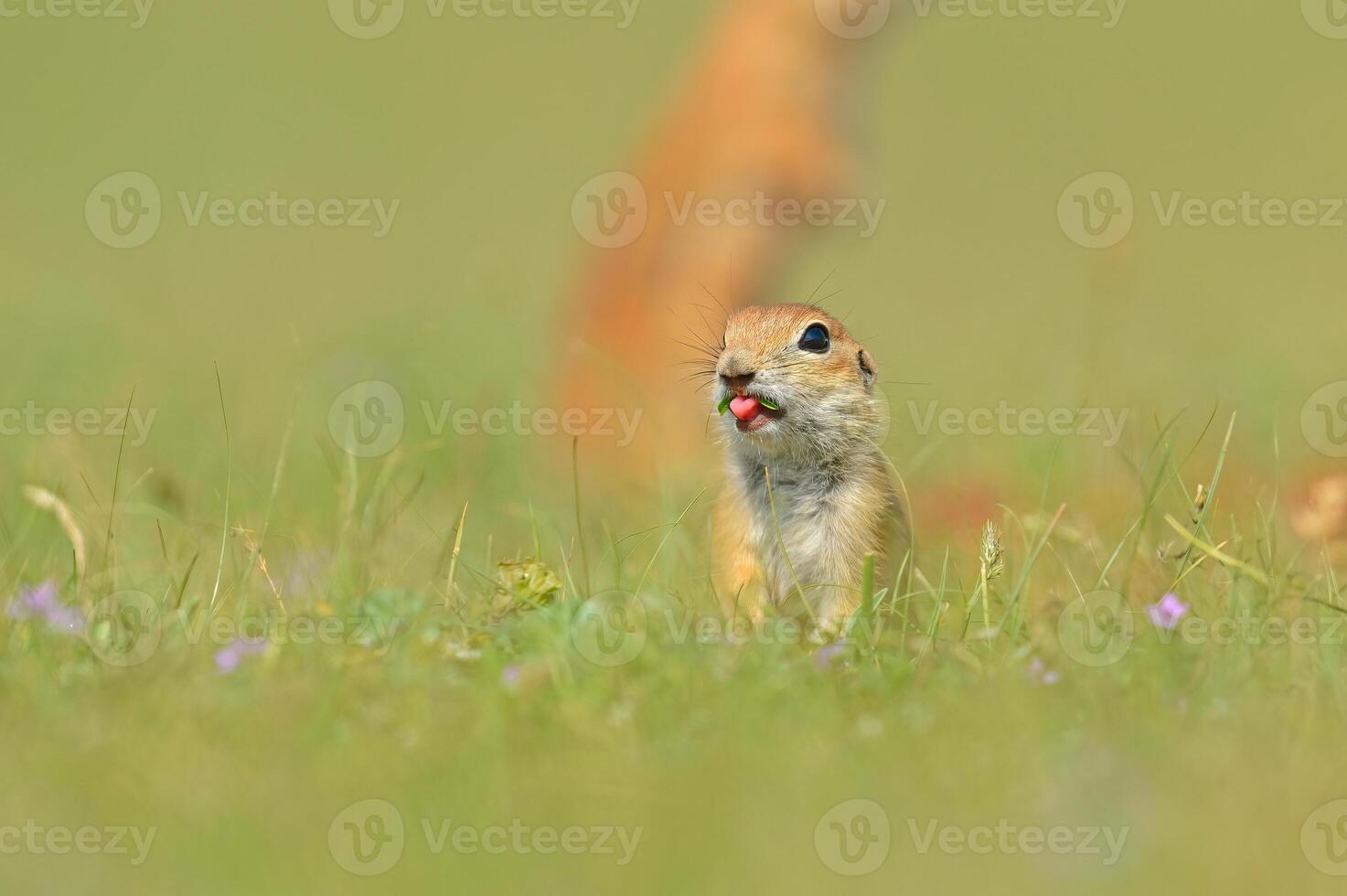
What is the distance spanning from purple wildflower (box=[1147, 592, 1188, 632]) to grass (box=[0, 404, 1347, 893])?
0.04m

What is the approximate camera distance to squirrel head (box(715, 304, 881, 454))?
4750 mm

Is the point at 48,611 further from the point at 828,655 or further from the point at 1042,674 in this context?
the point at 1042,674

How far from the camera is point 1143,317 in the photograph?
9.26 metres

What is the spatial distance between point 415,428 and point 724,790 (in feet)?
14.7

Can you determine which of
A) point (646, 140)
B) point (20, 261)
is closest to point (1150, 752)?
point (646, 140)

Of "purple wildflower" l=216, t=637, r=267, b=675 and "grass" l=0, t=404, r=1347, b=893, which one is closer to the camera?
"grass" l=0, t=404, r=1347, b=893

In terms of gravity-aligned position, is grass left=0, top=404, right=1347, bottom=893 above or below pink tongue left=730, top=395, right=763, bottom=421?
below

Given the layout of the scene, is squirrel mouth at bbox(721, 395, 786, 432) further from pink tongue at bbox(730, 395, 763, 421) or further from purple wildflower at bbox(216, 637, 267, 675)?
purple wildflower at bbox(216, 637, 267, 675)

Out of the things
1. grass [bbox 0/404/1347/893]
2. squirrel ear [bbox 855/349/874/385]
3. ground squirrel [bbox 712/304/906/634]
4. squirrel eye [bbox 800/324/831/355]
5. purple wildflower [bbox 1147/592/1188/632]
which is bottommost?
grass [bbox 0/404/1347/893]

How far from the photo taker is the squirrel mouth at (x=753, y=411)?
4750 millimetres

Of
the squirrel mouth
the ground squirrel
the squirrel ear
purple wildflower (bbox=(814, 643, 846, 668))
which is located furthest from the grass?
the squirrel ear

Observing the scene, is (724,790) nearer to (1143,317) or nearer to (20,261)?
(1143,317)

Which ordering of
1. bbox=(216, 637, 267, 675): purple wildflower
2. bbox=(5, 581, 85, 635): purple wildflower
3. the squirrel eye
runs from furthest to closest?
the squirrel eye < bbox=(5, 581, 85, 635): purple wildflower < bbox=(216, 637, 267, 675): purple wildflower

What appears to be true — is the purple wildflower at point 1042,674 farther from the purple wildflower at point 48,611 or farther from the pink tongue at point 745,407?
the purple wildflower at point 48,611
